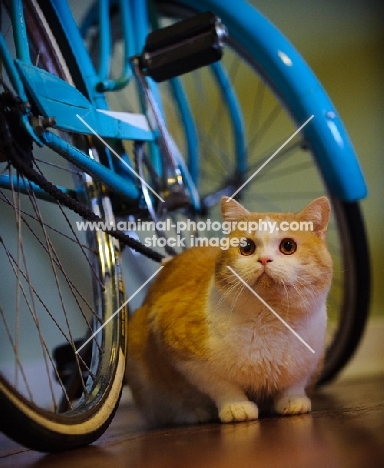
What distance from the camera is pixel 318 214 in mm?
934

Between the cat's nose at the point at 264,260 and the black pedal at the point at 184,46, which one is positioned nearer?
the cat's nose at the point at 264,260

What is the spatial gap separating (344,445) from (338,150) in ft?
1.96

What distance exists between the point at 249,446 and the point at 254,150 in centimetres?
106

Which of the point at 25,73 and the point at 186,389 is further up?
the point at 25,73

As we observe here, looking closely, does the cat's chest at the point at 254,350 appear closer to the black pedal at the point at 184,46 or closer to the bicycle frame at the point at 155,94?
the bicycle frame at the point at 155,94

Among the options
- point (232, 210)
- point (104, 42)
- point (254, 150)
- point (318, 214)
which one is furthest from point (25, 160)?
point (254, 150)

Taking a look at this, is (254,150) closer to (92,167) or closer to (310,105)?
(310,105)

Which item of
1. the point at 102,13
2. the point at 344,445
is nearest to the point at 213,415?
the point at 344,445

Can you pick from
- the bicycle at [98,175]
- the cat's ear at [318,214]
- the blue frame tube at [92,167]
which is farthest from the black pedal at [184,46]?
the cat's ear at [318,214]

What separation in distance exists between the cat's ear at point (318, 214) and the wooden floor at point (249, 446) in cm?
30

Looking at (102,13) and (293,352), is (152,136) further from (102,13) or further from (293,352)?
(293,352)

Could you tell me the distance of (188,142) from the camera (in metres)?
1.47

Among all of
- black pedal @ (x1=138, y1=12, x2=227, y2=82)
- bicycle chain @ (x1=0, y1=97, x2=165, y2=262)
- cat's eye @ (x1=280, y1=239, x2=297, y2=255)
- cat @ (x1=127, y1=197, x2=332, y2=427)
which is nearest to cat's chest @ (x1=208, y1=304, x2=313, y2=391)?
cat @ (x1=127, y1=197, x2=332, y2=427)

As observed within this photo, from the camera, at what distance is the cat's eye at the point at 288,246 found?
0.89m
